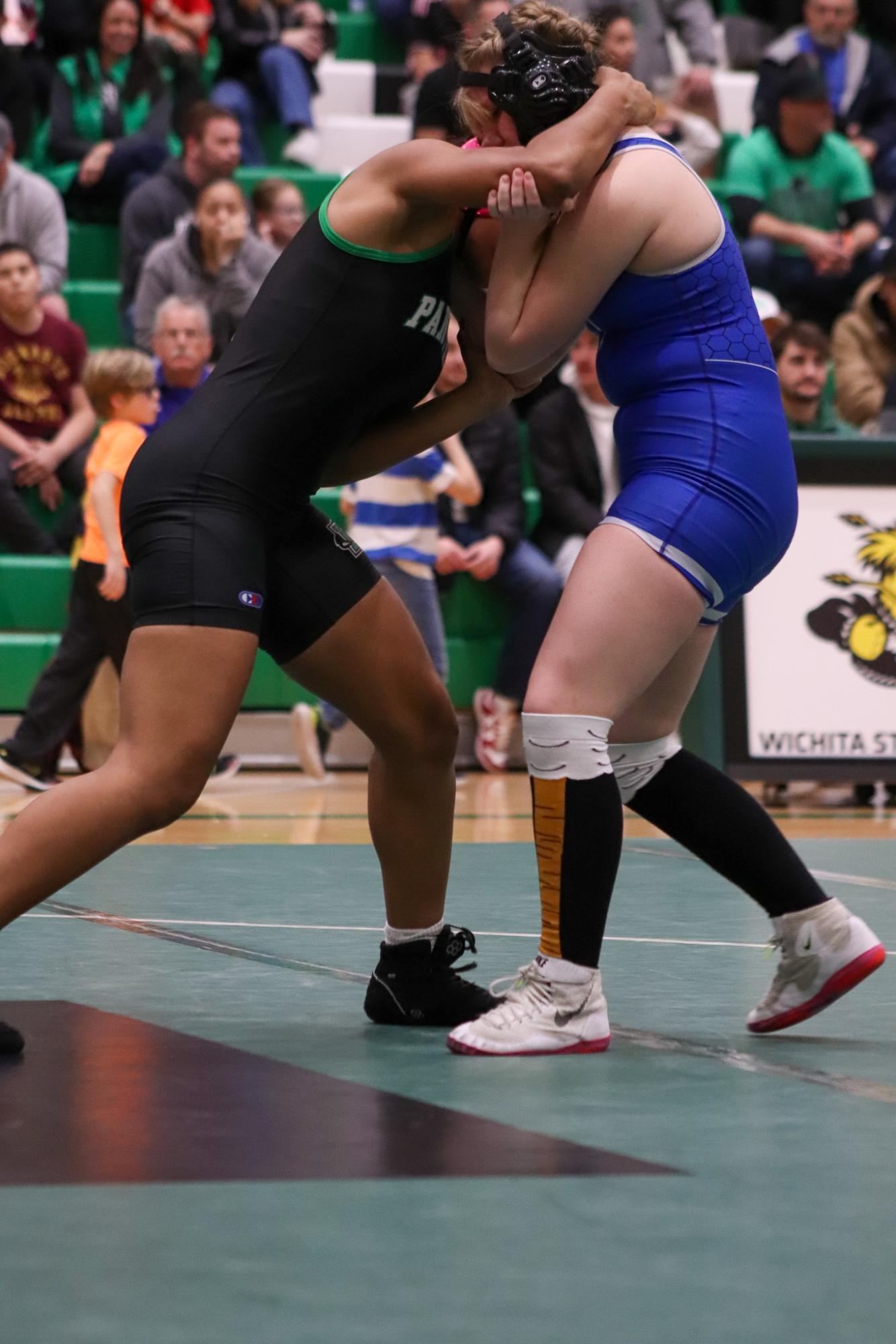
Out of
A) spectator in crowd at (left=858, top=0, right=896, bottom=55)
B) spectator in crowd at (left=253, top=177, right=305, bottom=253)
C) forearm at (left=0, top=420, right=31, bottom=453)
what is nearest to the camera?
forearm at (left=0, top=420, right=31, bottom=453)

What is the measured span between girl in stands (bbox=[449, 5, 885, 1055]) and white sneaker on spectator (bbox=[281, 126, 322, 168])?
7.96 m

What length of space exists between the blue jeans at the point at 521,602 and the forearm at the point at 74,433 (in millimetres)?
1574

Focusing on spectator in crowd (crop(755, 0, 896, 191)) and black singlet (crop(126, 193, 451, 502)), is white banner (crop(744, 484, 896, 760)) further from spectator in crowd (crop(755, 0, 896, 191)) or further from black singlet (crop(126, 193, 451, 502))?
spectator in crowd (crop(755, 0, 896, 191))

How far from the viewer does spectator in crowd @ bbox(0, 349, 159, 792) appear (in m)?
7.36

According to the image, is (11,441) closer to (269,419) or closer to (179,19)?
(179,19)

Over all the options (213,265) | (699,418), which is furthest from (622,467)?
(213,265)

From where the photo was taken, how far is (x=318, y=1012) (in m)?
3.28

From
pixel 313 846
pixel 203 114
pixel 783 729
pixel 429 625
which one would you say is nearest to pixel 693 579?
pixel 313 846

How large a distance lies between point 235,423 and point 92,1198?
1.21 m

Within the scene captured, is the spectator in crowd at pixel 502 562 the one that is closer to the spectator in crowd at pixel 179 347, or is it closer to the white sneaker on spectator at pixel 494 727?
the white sneaker on spectator at pixel 494 727

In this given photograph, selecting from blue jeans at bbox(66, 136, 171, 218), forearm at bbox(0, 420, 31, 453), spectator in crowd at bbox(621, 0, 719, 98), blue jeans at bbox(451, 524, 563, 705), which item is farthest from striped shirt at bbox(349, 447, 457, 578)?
spectator in crowd at bbox(621, 0, 719, 98)

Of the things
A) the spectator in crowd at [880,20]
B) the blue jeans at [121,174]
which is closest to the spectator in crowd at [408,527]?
the blue jeans at [121,174]

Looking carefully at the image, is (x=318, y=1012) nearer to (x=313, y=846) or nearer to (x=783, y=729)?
(x=313, y=846)

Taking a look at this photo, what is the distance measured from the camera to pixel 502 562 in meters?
8.26
